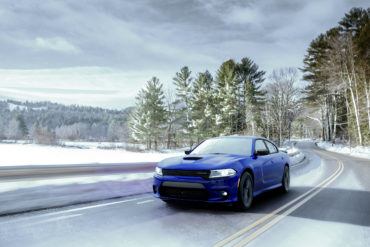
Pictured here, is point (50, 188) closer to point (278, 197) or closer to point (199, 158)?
point (199, 158)

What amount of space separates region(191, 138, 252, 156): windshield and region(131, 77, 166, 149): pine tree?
5527 centimetres

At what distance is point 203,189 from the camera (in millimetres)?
7781

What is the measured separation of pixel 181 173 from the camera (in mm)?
8008

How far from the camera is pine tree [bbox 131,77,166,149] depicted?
214 ft

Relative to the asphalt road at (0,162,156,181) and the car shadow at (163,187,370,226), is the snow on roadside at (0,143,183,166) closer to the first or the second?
the asphalt road at (0,162,156,181)

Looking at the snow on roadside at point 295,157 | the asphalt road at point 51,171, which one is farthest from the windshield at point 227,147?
the snow on roadside at point 295,157

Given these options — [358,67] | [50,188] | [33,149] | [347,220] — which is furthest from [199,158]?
[358,67]

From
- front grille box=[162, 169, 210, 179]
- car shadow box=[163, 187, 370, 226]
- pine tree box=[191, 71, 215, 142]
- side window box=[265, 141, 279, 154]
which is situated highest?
pine tree box=[191, 71, 215, 142]

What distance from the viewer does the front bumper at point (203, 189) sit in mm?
7773

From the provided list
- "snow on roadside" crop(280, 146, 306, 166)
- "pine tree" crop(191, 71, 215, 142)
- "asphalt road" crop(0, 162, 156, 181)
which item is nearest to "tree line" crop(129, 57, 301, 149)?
"pine tree" crop(191, 71, 215, 142)

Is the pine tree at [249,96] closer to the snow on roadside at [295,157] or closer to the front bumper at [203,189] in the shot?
the snow on roadside at [295,157]

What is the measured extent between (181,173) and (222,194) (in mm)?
888

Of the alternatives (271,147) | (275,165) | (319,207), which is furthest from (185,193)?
(271,147)

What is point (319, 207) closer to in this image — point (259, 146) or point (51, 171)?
point (259, 146)
